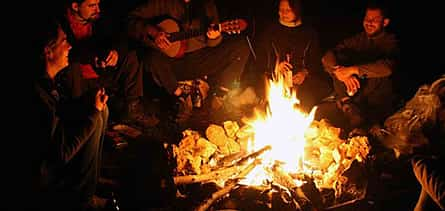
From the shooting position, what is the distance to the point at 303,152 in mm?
5430

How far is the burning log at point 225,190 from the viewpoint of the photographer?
14.9 ft

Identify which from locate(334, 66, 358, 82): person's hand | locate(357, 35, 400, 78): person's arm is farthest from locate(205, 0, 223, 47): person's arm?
locate(357, 35, 400, 78): person's arm

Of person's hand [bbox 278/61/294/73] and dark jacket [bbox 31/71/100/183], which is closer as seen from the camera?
dark jacket [bbox 31/71/100/183]

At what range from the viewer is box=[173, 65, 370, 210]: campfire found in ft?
15.9

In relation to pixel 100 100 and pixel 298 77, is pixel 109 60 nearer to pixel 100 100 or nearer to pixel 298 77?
pixel 100 100

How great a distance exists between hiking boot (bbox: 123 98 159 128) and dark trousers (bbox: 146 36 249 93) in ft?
1.63

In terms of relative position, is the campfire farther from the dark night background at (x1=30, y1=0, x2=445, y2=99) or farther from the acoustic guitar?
the dark night background at (x1=30, y1=0, x2=445, y2=99)

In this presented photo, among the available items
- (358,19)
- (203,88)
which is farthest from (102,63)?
(358,19)

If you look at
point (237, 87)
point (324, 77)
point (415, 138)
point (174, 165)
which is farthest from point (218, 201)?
point (324, 77)

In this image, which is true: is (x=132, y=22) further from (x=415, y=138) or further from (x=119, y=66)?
(x=415, y=138)

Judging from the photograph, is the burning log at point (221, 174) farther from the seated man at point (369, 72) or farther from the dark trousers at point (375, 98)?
the dark trousers at point (375, 98)

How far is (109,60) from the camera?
6027mm

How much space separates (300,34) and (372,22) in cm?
90

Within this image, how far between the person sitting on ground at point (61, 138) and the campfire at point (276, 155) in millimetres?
928
